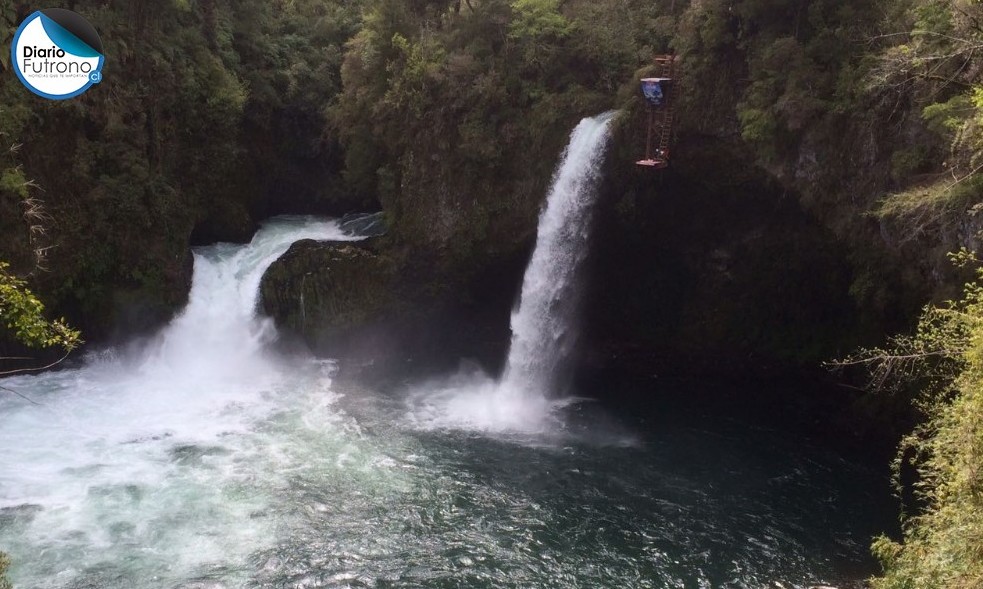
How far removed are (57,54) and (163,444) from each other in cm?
1014

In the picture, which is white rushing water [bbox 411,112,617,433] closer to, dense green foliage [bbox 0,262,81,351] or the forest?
the forest

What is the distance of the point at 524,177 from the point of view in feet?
66.8

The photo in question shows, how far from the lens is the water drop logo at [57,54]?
647 inches

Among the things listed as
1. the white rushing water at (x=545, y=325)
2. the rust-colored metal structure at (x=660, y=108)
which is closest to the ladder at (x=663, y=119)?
the rust-colored metal structure at (x=660, y=108)

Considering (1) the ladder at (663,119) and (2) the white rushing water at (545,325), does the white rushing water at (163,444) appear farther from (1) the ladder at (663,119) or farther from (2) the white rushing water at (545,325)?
(1) the ladder at (663,119)

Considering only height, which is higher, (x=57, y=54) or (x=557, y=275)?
(x=57, y=54)

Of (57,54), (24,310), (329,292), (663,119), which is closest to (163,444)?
(329,292)

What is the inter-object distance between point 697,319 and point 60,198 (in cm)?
1797

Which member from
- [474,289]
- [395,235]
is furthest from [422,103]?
[474,289]

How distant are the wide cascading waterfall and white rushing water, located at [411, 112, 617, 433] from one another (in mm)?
23

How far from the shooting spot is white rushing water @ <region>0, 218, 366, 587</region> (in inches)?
496

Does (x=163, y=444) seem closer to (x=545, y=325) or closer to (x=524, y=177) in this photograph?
(x=545, y=325)

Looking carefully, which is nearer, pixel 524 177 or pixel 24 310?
pixel 24 310

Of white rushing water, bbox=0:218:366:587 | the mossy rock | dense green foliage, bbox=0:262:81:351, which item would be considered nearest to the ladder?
the mossy rock
